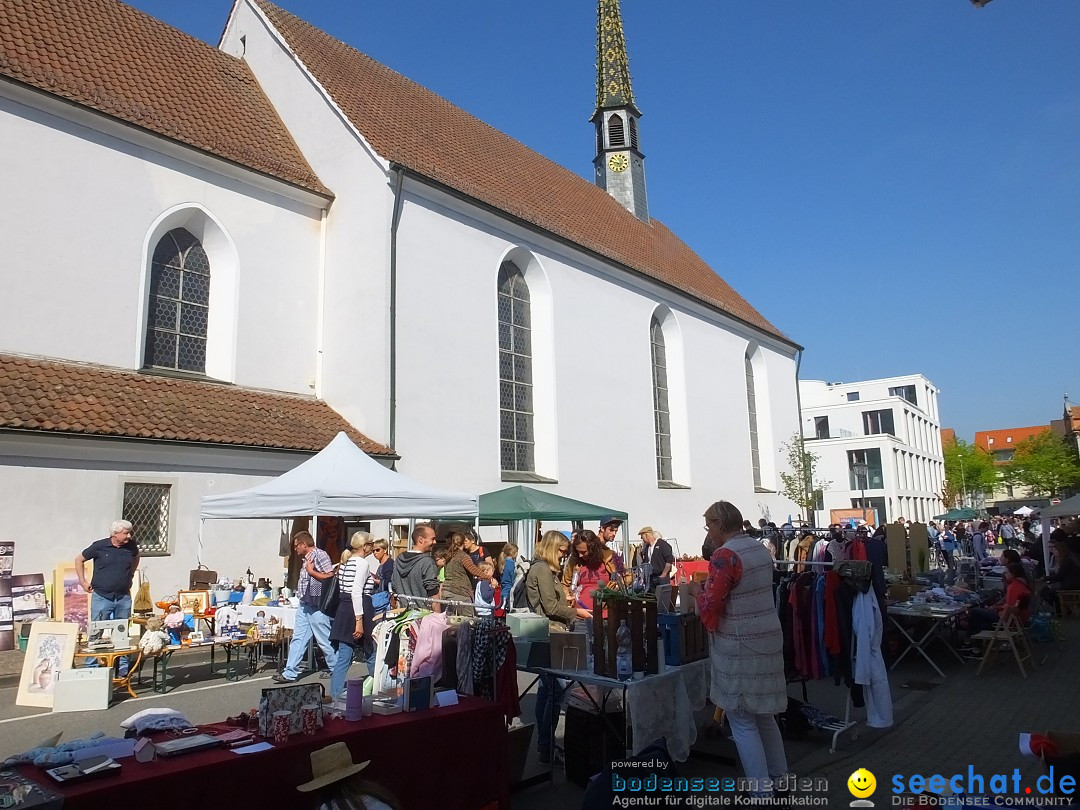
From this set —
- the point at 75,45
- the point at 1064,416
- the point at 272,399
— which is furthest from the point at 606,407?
the point at 1064,416

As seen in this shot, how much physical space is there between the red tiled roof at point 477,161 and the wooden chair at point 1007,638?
490 inches

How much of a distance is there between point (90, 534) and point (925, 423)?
65.2m

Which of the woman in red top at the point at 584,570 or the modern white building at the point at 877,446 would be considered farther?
the modern white building at the point at 877,446

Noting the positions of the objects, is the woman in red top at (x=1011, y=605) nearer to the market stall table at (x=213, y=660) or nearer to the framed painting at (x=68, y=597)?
the market stall table at (x=213, y=660)

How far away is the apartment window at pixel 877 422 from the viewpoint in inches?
2183

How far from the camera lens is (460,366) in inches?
632

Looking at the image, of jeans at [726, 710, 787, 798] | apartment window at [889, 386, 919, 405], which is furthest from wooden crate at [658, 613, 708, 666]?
apartment window at [889, 386, 919, 405]

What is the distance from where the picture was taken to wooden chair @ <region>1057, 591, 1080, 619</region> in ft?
48.2

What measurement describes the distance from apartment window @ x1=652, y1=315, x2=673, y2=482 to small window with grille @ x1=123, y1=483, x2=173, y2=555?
47.7 ft

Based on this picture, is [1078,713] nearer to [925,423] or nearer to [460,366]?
[460,366]

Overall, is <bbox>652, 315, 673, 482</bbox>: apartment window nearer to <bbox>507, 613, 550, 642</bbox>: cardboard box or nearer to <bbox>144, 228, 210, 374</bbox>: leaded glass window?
<bbox>144, 228, 210, 374</bbox>: leaded glass window

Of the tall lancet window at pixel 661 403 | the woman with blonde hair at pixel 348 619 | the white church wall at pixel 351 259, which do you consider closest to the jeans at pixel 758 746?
the woman with blonde hair at pixel 348 619

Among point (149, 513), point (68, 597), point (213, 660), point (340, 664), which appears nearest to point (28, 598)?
point (68, 597)

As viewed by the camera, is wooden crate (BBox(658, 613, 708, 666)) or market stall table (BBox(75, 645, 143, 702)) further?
market stall table (BBox(75, 645, 143, 702))
